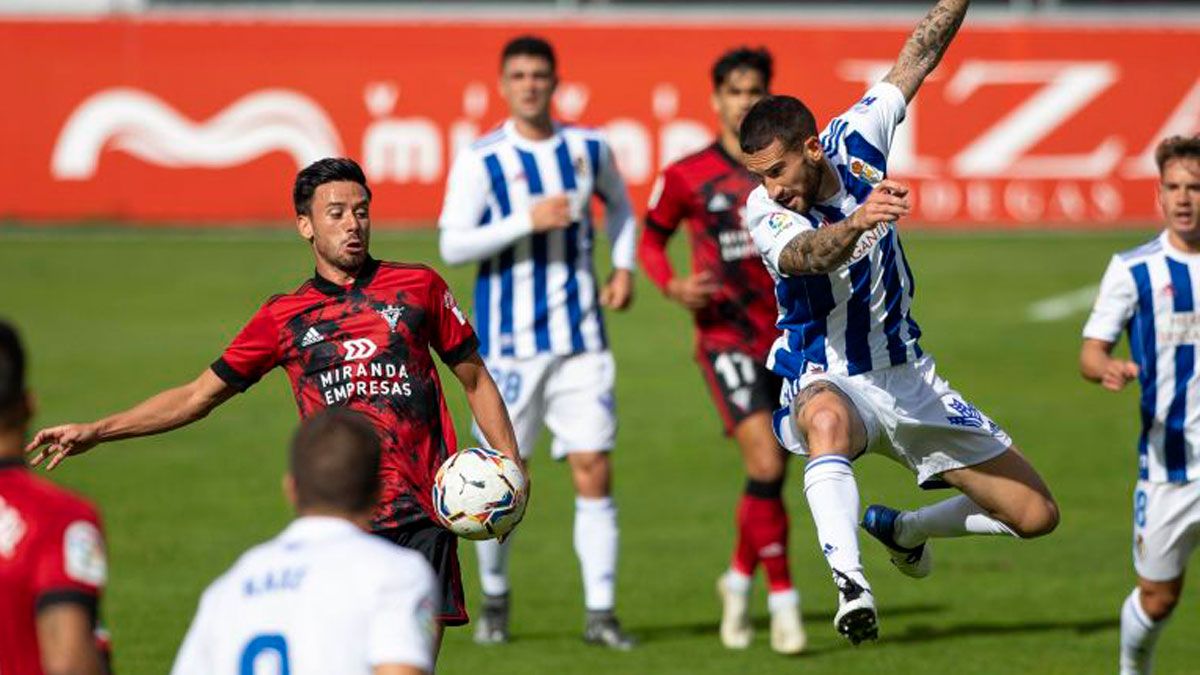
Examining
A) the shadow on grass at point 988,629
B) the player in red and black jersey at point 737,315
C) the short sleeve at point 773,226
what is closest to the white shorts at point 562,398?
the player in red and black jersey at point 737,315

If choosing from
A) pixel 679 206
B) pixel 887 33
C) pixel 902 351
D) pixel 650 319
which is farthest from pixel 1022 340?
pixel 902 351

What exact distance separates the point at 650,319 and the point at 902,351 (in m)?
13.5

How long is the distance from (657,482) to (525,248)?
4.00 m

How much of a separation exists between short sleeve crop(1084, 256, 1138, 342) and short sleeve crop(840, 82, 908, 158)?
3.86 ft

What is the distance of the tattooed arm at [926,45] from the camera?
26.9ft

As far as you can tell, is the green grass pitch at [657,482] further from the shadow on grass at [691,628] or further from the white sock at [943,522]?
the white sock at [943,522]

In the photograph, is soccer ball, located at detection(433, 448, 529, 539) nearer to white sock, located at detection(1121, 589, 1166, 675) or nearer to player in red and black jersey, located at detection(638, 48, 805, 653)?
white sock, located at detection(1121, 589, 1166, 675)

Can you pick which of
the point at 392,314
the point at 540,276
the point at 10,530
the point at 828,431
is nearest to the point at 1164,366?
the point at 828,431

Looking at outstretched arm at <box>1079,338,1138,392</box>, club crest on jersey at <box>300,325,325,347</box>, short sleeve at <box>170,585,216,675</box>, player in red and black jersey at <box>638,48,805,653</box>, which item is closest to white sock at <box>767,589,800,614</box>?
player in red and black jersey at <box>638,48,805,653</box>

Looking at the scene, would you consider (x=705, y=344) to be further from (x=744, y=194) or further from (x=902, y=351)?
(x=902, y=351)

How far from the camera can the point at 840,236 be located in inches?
271

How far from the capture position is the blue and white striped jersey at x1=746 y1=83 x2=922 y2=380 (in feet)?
25.2

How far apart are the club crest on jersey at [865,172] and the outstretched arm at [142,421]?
2.56m

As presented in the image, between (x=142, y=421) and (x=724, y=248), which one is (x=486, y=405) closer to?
(x=142, y=421)
